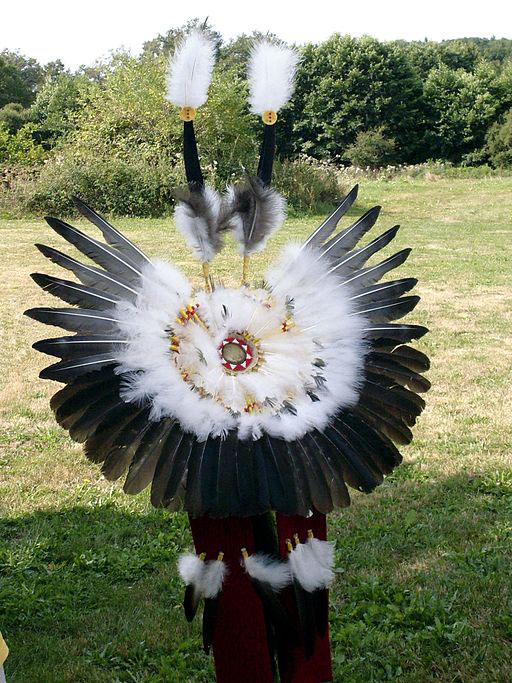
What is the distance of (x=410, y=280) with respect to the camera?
104 inches

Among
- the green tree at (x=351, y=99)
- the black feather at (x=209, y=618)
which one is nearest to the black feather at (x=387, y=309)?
the black feather at (x=209, y=618)

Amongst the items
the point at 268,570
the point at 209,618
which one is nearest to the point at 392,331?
the point at 268,570

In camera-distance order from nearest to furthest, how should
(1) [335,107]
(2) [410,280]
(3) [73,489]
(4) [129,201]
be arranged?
(2) [410,280]
(3) [73,489]
(4) [129,201]
(1) [335,107]

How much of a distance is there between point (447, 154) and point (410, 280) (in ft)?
115

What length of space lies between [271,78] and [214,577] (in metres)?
1.54

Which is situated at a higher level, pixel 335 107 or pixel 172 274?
pixel 172 274

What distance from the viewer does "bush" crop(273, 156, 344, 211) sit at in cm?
1770

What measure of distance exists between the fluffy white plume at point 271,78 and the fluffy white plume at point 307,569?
4.48 ft

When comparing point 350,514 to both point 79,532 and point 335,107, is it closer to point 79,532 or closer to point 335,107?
point 79,532

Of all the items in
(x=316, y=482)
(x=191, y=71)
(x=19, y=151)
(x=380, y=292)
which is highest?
(x=191, y=71)

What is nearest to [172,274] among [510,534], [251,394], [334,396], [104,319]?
[104,319]

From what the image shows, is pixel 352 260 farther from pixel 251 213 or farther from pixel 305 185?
pixel 305 185

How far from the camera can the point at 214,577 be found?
223 cm

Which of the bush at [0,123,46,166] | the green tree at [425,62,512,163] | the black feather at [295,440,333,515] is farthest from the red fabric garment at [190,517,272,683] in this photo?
the green tree at [425,62,512,163]
